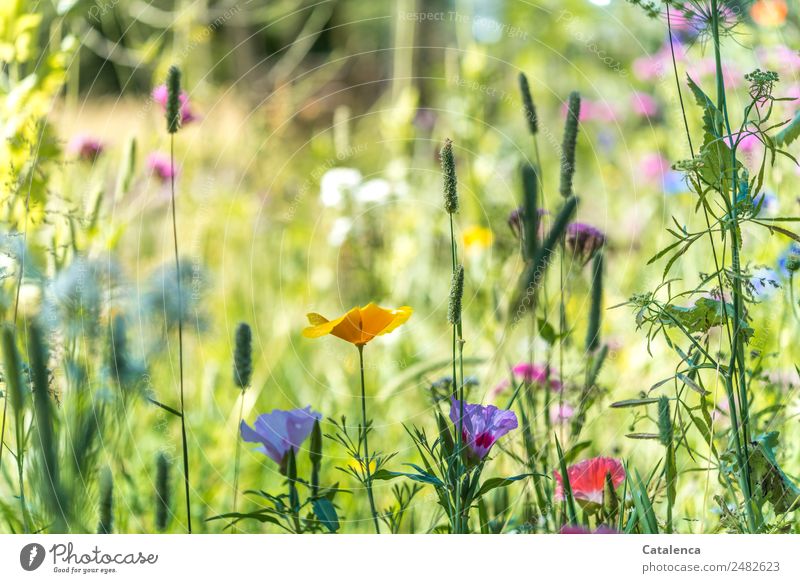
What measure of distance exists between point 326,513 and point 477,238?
664 mm

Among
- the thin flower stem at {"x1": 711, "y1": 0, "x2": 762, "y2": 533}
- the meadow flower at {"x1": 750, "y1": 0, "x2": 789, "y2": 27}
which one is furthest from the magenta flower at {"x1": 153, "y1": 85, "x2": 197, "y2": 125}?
the meadow flower at {"x1": 750, "y1": 0, "x2": 789, "y2": 27}

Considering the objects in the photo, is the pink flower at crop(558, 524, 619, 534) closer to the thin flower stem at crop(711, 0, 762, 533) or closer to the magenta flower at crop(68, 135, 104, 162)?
the thin flower stem at crop(711, 0, 762, 533)

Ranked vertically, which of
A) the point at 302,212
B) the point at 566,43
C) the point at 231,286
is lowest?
the point at 231,286

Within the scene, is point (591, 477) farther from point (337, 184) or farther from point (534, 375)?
point (337, 184)

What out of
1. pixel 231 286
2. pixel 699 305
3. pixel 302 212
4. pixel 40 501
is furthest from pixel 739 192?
pixel 302 212

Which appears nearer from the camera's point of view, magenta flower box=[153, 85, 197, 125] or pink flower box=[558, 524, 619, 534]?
pink flower box=[558, 524, 619, 534]

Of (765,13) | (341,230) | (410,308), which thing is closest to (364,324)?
(410,308)

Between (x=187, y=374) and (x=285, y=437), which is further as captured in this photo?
(x=187, y=374)

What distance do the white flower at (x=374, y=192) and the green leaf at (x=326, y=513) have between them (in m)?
0.67

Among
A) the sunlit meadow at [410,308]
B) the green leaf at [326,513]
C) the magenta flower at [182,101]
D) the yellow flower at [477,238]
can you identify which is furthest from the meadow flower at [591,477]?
the yellow flower at [477,238]

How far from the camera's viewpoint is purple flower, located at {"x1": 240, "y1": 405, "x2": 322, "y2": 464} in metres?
0.59

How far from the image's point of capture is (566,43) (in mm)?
1663
